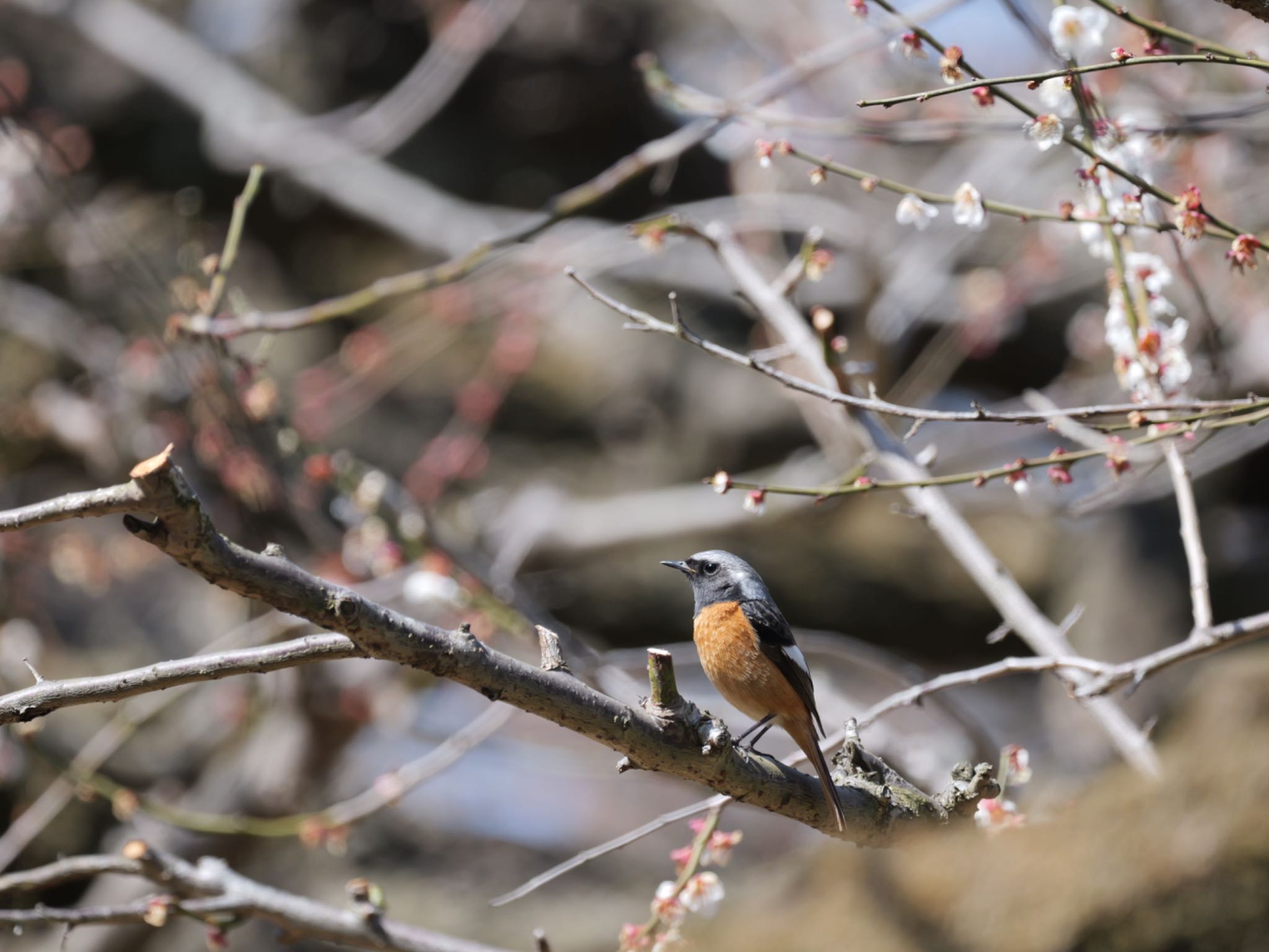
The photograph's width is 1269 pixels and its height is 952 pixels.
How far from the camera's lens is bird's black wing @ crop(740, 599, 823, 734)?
2.46 meters

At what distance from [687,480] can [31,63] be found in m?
5.18

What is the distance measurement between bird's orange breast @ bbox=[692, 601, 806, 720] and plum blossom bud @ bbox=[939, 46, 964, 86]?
1213mm

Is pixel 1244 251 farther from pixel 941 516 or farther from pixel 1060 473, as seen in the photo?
pixel 941 516

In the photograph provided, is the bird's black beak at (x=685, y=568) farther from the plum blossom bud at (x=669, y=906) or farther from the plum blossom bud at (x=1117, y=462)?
the plum blossom bud at (x=1117, y=462)

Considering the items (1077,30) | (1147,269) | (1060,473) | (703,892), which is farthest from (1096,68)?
(703,892)

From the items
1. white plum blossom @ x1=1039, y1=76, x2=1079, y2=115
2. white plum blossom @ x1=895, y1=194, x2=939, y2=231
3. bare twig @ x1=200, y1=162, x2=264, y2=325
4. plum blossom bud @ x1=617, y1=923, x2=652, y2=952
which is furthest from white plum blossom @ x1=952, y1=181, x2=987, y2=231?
bare twig @ x1=200, y1=162, x2=264, y2=325

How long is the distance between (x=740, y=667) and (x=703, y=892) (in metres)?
0.50

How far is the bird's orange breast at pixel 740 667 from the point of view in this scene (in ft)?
8.07

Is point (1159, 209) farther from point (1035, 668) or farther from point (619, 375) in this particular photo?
point (619, 375)

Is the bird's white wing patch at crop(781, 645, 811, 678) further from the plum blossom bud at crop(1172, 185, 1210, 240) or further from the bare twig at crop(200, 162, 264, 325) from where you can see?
the bare twig at crop(200, 162, 264, 325)

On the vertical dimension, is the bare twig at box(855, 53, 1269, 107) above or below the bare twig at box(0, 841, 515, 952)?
above

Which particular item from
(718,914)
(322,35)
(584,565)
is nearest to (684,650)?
(584,565)

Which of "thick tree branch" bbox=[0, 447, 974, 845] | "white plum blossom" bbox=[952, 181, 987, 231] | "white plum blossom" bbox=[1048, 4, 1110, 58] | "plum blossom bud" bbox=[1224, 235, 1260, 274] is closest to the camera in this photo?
"thick tree branch" bbox=[0, 447, 974, 845]

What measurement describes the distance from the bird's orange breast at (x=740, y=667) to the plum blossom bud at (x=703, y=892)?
41 cm
